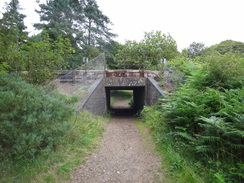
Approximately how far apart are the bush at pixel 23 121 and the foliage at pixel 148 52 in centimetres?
1081

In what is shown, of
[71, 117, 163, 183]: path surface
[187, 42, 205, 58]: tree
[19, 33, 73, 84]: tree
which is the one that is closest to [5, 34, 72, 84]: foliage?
[19, 33, 73, 84]: tree

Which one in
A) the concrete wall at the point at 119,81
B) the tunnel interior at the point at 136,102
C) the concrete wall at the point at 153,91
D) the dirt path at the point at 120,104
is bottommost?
the dirt path at the point at 120,104

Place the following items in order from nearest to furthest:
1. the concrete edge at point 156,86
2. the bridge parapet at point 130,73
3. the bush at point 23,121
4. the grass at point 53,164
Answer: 1. the bush at point 23,121
2. the grass at point 53,164
3. the concrete edge at point 156,86
4. the bridge parapet at point 130,73

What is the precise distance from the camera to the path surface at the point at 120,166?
315cm

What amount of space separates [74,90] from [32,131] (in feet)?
15.4

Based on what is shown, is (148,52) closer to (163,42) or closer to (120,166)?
(163,42)

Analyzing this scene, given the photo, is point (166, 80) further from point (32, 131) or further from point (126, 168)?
point (32, 131)

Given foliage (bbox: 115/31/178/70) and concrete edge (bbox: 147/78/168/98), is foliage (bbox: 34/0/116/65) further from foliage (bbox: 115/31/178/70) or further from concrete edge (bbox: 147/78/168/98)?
concrete edge (bbox: 147/78/168/98)

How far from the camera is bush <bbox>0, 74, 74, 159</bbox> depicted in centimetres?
269

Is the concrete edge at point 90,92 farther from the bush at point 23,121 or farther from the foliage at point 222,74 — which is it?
the foliage at point 222,74

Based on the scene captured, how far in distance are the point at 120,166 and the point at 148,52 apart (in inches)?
585

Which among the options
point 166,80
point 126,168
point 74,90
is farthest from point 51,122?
point 166,80

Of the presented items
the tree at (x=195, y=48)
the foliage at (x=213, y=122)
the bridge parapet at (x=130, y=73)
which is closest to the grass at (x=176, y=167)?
the foliage at (x=213, y=122)

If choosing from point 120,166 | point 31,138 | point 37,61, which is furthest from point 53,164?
point 37,61
